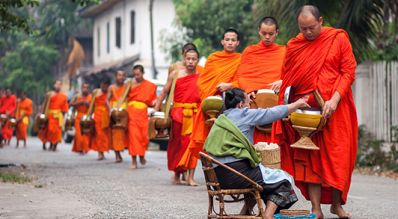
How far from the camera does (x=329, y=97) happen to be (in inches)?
357

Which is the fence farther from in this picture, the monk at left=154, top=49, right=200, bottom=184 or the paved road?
the monk at left=154, top=49, right=200, bottom=184

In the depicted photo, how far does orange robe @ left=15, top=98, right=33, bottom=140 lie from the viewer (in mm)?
31125

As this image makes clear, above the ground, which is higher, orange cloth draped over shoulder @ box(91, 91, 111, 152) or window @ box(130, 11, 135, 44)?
window @ box(130, 11, 135, 44)

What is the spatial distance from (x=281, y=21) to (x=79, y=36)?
41.2 m

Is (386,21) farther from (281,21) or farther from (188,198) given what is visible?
(188,198)

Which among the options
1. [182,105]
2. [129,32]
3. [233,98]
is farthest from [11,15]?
[129,32]

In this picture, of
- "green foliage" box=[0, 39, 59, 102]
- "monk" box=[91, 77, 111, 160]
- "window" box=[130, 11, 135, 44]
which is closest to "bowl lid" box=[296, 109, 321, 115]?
"monk" box=[91, 77, 111, 160]

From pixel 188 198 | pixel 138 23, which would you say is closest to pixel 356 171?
pixel 188 198

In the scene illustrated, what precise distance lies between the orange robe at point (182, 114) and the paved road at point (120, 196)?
0.46 meters

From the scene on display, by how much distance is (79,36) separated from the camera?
2309 inches

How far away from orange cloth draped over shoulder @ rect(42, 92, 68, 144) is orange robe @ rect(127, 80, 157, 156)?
26.9 feet

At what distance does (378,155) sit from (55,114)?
11182 mm

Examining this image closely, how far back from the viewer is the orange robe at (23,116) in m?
31.1

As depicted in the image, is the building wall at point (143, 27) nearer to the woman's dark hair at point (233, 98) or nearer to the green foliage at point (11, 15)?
the green foliage at point (11, 15)
